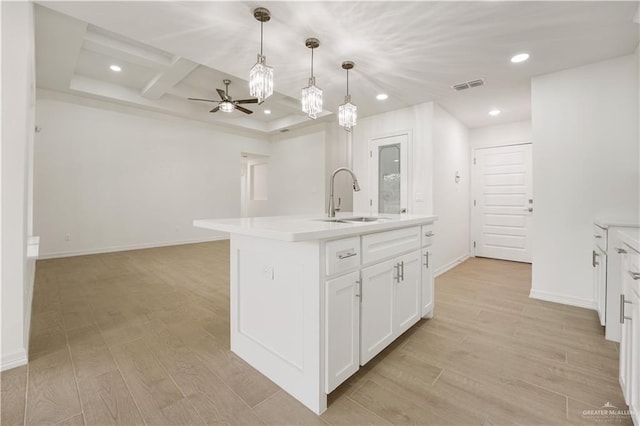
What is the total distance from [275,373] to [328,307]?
59 cm

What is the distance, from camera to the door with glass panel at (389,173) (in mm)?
4336

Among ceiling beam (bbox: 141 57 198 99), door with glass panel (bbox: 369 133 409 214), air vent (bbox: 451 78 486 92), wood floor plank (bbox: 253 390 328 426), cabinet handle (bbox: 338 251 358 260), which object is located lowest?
wood floor plank (bbox: 253 390 328 426)

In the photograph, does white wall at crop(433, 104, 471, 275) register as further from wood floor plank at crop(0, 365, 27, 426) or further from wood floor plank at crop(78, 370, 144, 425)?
wood floor plank at crop(0, 365, 27, 426)

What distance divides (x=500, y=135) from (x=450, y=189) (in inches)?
65.3

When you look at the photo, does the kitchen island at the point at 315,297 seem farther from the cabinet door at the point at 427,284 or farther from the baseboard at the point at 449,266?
the baseboard at the point at 449,266

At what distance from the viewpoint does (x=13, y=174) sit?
1756 millimetres

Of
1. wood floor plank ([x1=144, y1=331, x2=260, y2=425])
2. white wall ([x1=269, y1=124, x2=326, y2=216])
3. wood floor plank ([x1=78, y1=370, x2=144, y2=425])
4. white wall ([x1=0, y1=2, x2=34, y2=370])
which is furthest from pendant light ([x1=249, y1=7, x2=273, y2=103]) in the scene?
white wall ([x1=269, y1=124, x2=326, y2=216])

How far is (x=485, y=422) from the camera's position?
52.2 inches

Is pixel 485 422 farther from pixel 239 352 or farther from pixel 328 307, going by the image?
pixel 239 352

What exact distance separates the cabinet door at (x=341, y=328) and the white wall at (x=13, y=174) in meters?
1.99

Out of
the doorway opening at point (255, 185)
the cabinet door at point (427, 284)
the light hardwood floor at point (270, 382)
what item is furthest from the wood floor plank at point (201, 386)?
the doorway opening at point (255, 185)

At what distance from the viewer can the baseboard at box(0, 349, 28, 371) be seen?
5.58ft

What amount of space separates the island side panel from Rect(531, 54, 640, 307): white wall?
2981 millimetres

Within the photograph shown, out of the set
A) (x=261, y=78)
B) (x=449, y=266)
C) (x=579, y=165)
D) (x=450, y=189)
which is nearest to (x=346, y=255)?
(x=261, y=78)
